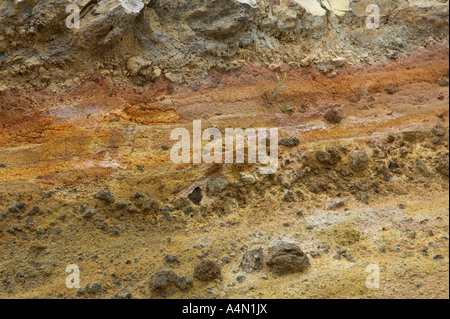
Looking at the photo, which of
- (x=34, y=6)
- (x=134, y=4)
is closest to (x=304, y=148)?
(x=134, y=4)

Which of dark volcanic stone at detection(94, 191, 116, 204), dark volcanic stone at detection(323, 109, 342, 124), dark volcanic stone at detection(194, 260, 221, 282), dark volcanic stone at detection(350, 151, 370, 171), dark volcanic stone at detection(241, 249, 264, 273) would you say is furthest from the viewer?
dark volcanic stone at detection(323, 109, 342, 124)

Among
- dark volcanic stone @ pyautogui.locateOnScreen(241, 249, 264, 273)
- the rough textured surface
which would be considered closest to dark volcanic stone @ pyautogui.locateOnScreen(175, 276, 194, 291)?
the rough textured surface

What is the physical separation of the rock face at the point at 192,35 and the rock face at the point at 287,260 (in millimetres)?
3189

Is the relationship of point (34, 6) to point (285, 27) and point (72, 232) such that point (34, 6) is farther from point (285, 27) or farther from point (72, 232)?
point (285, 27)

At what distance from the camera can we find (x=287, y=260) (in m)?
5.49

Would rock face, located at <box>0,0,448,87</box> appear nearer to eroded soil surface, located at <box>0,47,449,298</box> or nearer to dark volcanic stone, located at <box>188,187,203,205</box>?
eroded soil surface, located at <box>0,47,449,298</box>

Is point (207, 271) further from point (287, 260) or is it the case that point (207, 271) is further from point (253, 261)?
point (287, 260)

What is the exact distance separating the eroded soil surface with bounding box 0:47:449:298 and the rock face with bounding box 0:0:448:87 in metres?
0.30

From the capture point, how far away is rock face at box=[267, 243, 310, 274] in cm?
550

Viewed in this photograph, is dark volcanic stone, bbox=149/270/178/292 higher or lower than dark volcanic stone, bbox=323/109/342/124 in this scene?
lower

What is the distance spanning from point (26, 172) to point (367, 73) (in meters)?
5.51

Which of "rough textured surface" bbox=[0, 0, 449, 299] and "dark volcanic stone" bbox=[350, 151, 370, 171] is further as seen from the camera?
"dark volcanic stone" bbox=[350, 151, 370, 171]

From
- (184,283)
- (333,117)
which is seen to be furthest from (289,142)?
(184,283)

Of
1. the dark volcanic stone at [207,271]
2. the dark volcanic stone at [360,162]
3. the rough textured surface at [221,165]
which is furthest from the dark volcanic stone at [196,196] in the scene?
the dark volcanic stone at [360,162]
